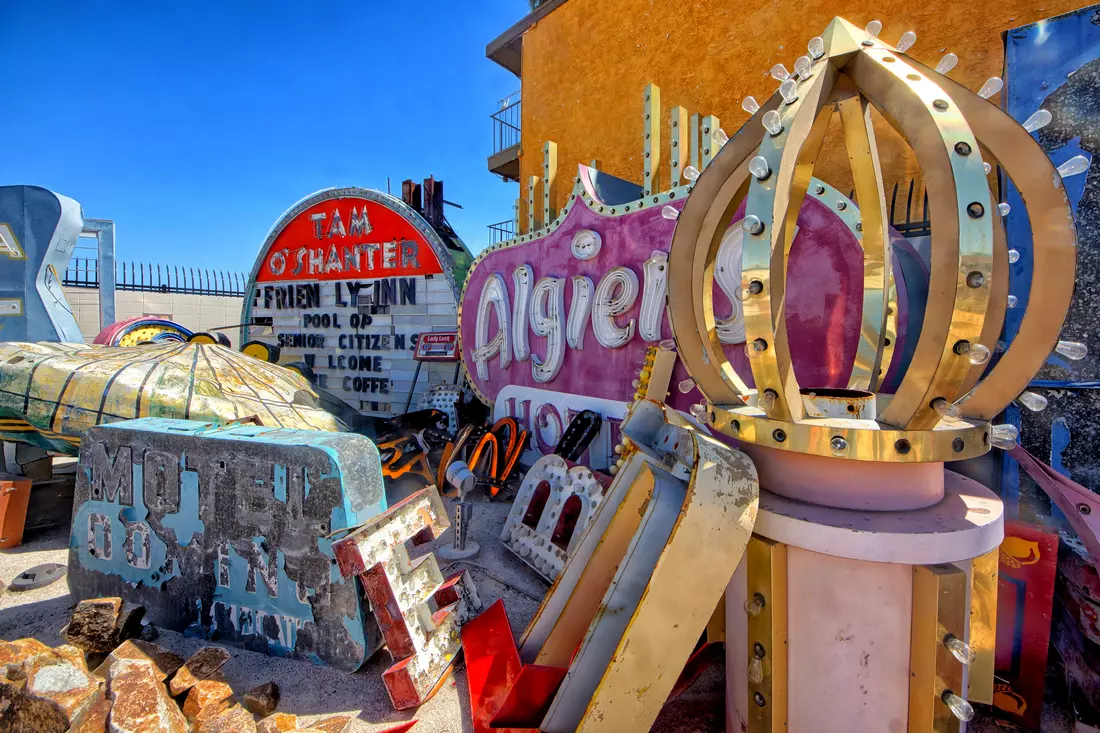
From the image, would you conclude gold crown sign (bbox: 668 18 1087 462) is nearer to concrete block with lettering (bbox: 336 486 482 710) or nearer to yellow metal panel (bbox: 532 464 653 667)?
yellow metal panel (bbox: 532 464 653 667)

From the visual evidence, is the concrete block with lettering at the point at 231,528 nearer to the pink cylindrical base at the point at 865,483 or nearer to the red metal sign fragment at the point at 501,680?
the red metal sign fragment at the point at 501,680

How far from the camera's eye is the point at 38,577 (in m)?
3.54

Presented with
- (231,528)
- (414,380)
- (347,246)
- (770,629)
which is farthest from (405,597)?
(347,246)

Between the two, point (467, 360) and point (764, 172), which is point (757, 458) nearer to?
point (764, 172)

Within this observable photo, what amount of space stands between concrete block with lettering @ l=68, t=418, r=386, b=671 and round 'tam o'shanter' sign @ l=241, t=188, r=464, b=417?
15.9ft

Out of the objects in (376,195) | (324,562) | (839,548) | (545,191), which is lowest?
(324,562)

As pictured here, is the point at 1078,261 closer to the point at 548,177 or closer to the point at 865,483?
the point at 865,483

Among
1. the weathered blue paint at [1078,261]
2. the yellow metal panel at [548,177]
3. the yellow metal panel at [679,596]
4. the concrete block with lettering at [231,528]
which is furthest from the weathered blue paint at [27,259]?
the weathered blue paint at [1078,261]

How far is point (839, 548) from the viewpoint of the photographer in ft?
5.12

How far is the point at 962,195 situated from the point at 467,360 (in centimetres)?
603

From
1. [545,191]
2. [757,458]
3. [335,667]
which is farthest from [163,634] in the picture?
[545,191]

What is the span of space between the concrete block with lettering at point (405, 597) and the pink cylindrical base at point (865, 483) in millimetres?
1834

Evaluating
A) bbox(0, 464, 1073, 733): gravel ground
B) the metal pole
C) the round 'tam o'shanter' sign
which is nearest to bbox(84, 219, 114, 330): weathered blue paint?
the round 'tam o'shanter' sign

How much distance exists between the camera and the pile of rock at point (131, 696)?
6.74ft
